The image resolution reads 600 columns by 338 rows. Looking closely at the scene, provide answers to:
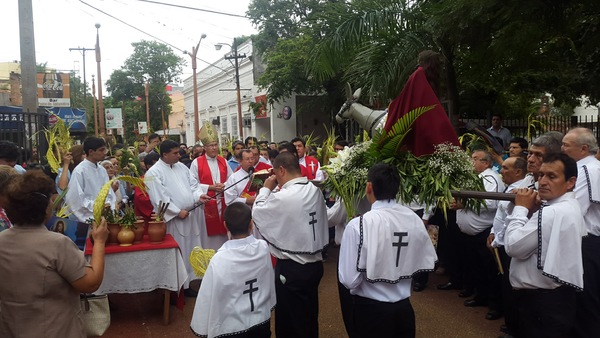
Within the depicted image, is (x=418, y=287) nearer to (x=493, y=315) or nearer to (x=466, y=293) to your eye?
(x=466, y=293)

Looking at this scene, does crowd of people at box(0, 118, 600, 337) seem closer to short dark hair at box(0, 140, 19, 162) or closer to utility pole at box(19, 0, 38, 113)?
short dark hair at box(0, 140, 19, 162)

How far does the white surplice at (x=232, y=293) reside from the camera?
3.46 meters

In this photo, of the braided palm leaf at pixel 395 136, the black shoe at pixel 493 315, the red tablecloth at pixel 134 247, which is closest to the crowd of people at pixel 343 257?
the braided palm leaf at pixel 395 136

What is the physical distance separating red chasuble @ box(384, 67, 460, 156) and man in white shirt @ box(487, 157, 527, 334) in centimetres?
104

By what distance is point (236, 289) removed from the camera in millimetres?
3506

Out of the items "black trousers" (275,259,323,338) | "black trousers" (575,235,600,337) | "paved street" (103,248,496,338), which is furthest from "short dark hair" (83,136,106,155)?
"black trousers" (575,235,600,337)

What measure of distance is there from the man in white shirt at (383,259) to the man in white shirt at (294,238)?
2.21 feet

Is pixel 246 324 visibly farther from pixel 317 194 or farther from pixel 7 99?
pixel 7 99

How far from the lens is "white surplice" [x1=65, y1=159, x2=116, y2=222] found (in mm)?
6039

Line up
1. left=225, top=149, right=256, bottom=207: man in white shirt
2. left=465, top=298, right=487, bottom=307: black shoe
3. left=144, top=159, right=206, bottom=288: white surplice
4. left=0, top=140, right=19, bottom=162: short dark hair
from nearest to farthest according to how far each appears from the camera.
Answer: left=0, top=140, right=19, bottom=162: short dark hair
left=465, top=298, right=487, bottom=307: black shoe
left=144, top=159, right=206, bottom=288: white surplice
left=225, top=149, right=256, bottom=207: man in white shirt

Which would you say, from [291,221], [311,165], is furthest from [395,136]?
[311,165]

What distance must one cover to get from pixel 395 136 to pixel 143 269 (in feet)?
10.6

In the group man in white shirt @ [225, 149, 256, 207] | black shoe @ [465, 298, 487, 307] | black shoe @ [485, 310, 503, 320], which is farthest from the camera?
man in white shirt @ [225, 149, 256, 207]

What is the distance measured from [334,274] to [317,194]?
11.5 ft
